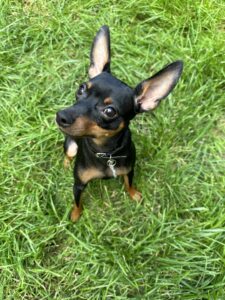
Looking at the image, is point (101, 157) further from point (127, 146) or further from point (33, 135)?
point (33, 135)

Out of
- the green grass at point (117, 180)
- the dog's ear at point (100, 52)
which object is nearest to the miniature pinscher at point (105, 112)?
the dog's ear at point (100, 52)

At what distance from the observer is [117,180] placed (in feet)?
12.0

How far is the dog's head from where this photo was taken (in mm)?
2549

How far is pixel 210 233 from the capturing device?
3.32 metres

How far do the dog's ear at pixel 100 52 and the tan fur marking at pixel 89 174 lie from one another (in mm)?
623

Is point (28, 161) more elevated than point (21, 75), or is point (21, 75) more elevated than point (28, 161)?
point (21, 75)

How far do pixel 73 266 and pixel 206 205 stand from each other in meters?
1.10

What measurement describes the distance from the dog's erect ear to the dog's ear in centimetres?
27

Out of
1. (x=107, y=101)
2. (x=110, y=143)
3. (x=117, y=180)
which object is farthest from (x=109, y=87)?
(x=117, y=180)

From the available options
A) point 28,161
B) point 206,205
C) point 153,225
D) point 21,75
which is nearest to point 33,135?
point 28,161

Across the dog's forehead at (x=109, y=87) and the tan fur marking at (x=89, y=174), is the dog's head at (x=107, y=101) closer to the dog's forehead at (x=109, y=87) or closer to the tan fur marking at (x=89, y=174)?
the dog's forehead at (x=109, y=87)

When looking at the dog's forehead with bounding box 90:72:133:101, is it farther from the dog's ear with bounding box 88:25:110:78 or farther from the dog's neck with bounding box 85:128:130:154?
→ the dog's neck with bounding box 85:128:130:154

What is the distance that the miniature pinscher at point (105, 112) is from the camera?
101 inches

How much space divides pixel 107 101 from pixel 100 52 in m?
0.41
